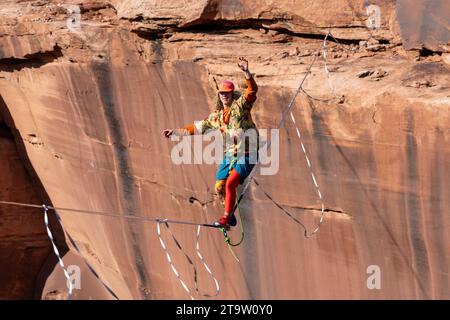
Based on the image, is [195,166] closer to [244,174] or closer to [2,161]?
[244,174]

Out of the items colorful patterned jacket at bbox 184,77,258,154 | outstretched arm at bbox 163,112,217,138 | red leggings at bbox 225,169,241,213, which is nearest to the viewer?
colorful patterned jacket at bbox 184,77,258,154

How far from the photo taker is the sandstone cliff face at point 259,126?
714 centimetres

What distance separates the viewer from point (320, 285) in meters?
8.47

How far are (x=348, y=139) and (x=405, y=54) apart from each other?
841 mm

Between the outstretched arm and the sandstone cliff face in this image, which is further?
the outstretched arm

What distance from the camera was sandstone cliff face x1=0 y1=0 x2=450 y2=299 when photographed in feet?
23.4

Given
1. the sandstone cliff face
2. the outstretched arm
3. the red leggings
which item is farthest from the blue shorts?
the sandstone cliff face

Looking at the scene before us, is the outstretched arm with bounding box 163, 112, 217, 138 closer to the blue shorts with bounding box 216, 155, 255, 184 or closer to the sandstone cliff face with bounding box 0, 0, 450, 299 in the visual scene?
the blue shorts with bounding box 216, 155, 255, 184

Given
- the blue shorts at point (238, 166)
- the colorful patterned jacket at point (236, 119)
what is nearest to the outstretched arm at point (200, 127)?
the colorful patterned jacket at point (236, 119)

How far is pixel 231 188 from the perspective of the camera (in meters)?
7.29

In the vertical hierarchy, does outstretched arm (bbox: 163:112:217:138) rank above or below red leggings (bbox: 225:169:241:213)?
above

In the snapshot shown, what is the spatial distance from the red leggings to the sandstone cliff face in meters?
0.87

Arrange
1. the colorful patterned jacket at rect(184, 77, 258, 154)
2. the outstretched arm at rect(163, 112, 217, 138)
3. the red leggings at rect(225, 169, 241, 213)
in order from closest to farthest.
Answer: the colorful patterned jacket at rect(184, 77, 258, 154), the red leggings at rect(225, 169, 241, 213), the outstretched arm at rect(163, 112, 217, 138)

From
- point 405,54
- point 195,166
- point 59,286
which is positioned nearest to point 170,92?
point 195,166
